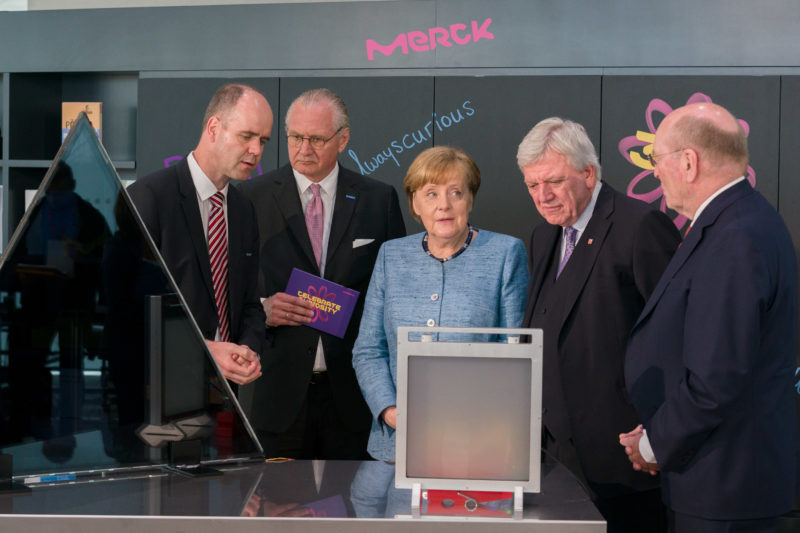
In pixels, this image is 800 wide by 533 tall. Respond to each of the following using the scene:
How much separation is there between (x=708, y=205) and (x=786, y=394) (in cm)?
45

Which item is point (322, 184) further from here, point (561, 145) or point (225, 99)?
point (561, 145)

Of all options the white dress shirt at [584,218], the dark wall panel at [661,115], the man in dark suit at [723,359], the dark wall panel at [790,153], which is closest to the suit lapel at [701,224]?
the man in dark suit at [723,359]

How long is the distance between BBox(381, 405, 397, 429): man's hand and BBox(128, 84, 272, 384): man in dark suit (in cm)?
41

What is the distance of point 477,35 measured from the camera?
141 inches

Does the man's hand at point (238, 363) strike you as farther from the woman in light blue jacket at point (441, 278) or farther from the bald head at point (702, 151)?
the bald head at point (702, 151)

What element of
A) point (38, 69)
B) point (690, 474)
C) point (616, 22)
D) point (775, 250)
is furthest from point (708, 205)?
point (38, 69)

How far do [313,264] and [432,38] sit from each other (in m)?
1.29

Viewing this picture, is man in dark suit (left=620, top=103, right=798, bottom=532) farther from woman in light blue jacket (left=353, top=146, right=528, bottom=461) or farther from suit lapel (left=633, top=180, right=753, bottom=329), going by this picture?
woman in light blue jacket (left=353, top=146, right=528, bottom=461)

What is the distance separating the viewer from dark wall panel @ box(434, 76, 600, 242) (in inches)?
139

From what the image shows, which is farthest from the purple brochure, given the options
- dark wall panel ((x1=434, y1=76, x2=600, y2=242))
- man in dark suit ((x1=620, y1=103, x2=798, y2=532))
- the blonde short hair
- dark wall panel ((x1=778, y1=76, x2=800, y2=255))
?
dark wall panel ((x1=778, y1=76, x2=800, y2=255))

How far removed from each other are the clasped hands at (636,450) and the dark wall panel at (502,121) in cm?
175

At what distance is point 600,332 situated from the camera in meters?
2.13

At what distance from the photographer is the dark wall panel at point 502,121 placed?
3543 millimetres

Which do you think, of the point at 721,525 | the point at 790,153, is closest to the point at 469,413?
the point at 721,525
